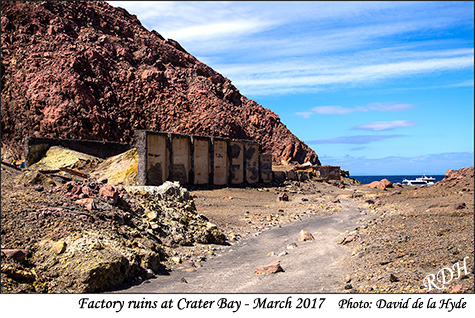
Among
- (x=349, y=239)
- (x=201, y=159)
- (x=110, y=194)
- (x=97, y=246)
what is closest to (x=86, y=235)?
(x=97, y=246)

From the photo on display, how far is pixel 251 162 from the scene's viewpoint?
948 inches

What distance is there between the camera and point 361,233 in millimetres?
9727

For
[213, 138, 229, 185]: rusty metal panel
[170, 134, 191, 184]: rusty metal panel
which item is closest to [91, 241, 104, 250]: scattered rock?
[170, 134, 191, 184]: rusty metal panel

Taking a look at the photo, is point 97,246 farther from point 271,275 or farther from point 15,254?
point 271,275

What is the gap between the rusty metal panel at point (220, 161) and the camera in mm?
21969

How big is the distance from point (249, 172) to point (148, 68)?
51.6ft

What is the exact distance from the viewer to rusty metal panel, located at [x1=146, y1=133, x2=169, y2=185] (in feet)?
60.6

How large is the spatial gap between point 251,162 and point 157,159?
653cm

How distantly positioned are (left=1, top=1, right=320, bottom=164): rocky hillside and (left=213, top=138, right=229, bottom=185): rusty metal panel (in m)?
11.2

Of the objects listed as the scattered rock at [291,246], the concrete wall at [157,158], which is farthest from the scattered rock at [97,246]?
the concrete wall at [157,158]

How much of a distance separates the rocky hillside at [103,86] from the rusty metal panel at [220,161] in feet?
36.9

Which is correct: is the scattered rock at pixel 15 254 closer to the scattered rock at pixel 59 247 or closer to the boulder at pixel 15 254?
the boulder at pixel 15 254

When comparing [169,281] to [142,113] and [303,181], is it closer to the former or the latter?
[303,181]

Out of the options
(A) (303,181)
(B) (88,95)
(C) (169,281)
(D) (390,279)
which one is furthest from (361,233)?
(B) (88,95)
